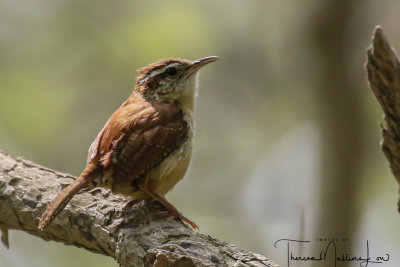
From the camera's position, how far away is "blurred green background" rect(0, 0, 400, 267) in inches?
302

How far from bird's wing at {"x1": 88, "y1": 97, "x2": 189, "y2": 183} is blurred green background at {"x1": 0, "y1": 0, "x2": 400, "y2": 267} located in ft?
9.04

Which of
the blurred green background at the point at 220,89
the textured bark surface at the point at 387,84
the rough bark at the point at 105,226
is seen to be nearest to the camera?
the textured bark surface at the point at 387,84

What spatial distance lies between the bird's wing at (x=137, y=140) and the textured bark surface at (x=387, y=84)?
227 centimetres

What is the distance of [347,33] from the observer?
7258 millimetres

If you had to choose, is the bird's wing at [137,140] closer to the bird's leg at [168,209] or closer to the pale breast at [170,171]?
the pale breast at [170,171]

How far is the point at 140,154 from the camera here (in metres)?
4.71

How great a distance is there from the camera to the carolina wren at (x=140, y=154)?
4621 millimetres

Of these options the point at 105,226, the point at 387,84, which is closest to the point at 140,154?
the point at 105,226

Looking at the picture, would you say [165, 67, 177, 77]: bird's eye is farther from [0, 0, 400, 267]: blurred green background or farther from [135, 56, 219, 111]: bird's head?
[0, 0, 400, 267]: blurred green background

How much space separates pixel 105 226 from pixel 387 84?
2.49m

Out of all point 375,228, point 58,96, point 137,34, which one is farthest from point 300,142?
point 58,96

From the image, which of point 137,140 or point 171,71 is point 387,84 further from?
point 171,71

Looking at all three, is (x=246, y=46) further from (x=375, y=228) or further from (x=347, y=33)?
(x=375, y=228)

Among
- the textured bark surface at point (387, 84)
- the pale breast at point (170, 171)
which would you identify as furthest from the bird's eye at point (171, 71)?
the textured bark surface at point (387, 84)
